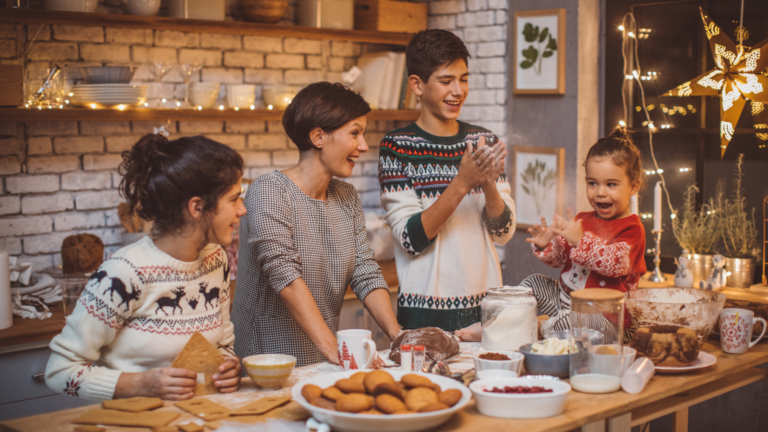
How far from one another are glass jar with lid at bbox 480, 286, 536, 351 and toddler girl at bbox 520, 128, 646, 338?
0.12 m

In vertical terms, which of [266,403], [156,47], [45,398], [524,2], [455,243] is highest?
[524,2]

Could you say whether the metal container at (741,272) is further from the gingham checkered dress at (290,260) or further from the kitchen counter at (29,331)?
the kitchen counter at (29,331)

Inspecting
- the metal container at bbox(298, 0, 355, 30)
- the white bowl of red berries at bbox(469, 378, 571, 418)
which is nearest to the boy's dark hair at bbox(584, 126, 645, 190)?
the white bowl of red berries at bbox(469, 378, 571, 418)

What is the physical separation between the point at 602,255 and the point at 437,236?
1.68 ft

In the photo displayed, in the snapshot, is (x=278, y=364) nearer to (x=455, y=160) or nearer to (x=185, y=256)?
(x=185, y=256)

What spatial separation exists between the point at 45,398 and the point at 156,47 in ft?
A: 5.40

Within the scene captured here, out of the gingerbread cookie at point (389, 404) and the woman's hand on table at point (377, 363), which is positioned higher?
the gingerbread cookie at point (389, 404)

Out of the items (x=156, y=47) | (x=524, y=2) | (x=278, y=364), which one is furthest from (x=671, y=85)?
(x=278, y=364)

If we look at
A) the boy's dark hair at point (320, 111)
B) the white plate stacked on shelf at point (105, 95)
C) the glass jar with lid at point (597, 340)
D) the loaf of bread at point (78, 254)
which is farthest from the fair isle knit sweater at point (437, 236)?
the loaf of bread at point (78, 254)

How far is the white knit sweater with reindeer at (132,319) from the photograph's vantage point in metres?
1.52

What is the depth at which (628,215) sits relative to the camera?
2059 millimetres

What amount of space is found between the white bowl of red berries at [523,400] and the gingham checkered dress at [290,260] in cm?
65

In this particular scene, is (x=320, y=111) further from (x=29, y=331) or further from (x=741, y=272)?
(x=741, y=272)

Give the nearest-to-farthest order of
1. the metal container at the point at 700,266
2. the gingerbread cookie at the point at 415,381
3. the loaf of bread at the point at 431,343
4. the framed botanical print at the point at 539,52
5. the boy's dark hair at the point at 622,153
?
the gingerbread cookie at the point at 415,381
the loaf of bread at the point at 431,343
the boy's dark hair at the point at 622,153
the metal container at the point at 700,266
the framed botanical print at the point at 539,52
